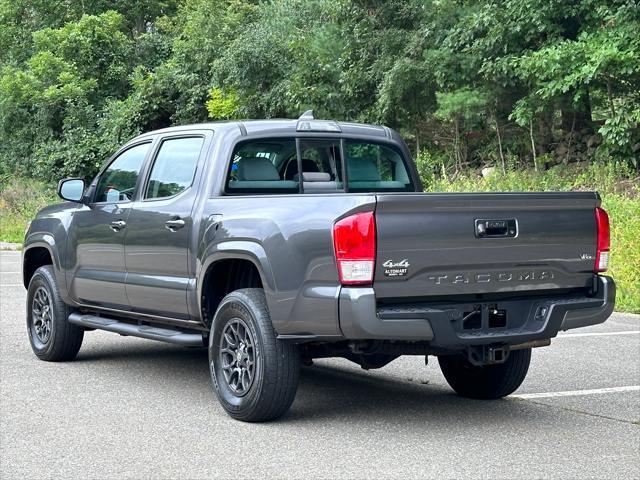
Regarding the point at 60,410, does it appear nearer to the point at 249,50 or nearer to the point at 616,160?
the point at 616,160

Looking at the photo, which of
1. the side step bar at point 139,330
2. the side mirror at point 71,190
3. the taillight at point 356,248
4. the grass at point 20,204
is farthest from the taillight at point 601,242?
the grass at point 20,204

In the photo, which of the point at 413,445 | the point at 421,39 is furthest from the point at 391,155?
the point at 421,39

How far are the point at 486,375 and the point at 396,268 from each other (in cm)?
188

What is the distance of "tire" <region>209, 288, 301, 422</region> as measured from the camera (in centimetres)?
640

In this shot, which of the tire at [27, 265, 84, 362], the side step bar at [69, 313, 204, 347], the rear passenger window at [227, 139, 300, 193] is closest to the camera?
the side step bar at [69, 313, 204, 347]

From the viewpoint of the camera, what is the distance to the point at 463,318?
20.4ft

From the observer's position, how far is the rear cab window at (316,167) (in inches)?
297

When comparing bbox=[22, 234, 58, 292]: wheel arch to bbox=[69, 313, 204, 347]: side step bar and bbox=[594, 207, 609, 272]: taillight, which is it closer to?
bbox=[69, 313, 204, 347]: side step bar

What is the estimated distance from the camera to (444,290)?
6.16 m

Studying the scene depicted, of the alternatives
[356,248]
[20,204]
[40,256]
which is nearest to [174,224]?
[356,248]

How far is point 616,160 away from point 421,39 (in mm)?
5863

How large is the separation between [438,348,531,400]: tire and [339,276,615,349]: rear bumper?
0.68m

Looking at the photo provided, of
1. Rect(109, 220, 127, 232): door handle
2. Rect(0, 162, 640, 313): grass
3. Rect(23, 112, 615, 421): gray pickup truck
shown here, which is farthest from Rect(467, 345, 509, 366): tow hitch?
Rect(0, 162, 640, 313): grass

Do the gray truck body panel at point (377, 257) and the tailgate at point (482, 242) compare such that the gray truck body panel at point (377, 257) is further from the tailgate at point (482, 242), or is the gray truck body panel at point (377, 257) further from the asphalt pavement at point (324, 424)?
the asphalt pavement at point (324, 424)
